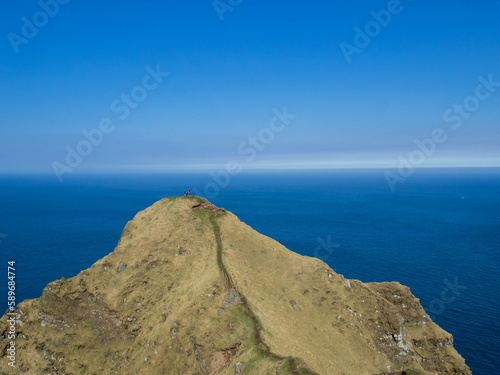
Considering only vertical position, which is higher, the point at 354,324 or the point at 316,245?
the point at 316,245

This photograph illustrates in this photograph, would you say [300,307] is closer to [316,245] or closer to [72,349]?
[72,349]

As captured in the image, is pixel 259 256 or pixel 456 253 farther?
pixel 456 253

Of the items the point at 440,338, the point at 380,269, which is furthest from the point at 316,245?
the point at 440,338

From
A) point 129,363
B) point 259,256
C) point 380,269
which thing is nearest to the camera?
point 129,363

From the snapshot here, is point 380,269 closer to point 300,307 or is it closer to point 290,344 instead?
point 300,307

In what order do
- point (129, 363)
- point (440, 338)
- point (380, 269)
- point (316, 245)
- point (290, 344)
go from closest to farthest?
point (290, 344), point (129, 363), point (440, 338), point (380, 269), point (316, 245)

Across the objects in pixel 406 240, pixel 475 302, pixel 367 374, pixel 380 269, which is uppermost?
pixel 406 240
